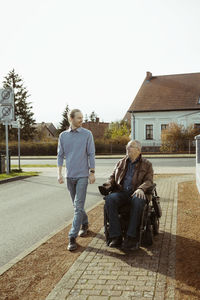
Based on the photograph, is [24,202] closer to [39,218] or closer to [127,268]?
[39,218]

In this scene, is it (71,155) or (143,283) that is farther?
(71,155)

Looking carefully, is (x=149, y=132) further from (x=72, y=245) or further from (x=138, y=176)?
(x=72, y=245)

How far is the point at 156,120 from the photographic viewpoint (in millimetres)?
47094

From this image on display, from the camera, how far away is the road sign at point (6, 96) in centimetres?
1698

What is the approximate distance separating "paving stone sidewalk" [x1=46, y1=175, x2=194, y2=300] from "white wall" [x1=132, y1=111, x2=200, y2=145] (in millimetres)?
41189

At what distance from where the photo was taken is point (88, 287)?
3.71 meters

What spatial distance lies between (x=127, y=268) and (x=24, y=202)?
5946mm

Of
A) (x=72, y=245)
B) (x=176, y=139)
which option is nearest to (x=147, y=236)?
(x=72, y=245)

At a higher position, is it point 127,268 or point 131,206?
point 131,206

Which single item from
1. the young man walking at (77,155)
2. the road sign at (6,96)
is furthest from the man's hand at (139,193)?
the road sign at (6,96)

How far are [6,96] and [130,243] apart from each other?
1364 centimetres

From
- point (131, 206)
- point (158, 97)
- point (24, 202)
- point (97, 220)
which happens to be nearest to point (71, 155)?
point (131, 206)

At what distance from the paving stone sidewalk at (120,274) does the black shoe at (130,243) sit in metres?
0.10

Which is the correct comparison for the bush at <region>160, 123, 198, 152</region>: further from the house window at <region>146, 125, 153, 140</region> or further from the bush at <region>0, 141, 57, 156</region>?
the bush at <region>0, 141, 57, 156</region>
